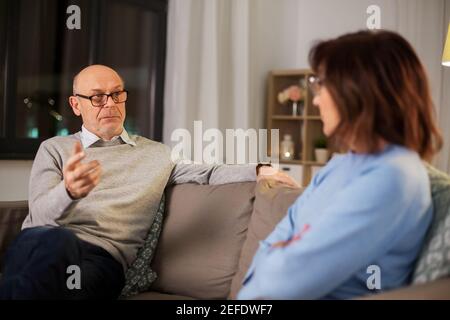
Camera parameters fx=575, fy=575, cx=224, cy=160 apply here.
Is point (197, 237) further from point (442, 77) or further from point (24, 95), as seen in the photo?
point (442, 77)

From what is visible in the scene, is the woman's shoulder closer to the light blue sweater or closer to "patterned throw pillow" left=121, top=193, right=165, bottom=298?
the light blue sweater

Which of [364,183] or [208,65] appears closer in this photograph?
[364,183]

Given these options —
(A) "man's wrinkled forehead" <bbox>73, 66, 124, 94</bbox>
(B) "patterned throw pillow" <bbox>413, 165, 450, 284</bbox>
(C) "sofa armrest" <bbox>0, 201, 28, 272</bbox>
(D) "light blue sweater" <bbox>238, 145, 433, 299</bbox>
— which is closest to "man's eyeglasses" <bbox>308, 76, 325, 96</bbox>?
(D) "light blue sweater" <bbox>238, 145, 433, 299</bbox>

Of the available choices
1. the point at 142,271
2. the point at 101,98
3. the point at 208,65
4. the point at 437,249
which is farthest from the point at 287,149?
the point at 437,249

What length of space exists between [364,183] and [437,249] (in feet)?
0.84

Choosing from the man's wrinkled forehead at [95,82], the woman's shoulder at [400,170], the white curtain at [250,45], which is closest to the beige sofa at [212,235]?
the man's wrinkled forehead at [95,82]

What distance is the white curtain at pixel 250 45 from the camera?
377cm

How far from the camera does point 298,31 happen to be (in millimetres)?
5098

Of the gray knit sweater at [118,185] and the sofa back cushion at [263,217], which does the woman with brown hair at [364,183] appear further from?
the gray knit sweater at [118,185]

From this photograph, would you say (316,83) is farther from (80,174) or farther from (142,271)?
(142,271)

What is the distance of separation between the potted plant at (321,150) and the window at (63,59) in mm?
1317

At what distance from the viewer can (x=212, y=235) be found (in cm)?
177

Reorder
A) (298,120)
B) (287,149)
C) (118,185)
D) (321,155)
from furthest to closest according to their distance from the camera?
(298,120)
(287,149)
(321,155)
(118,185)

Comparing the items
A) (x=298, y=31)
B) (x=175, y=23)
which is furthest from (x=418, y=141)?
(x=298, y=31)
